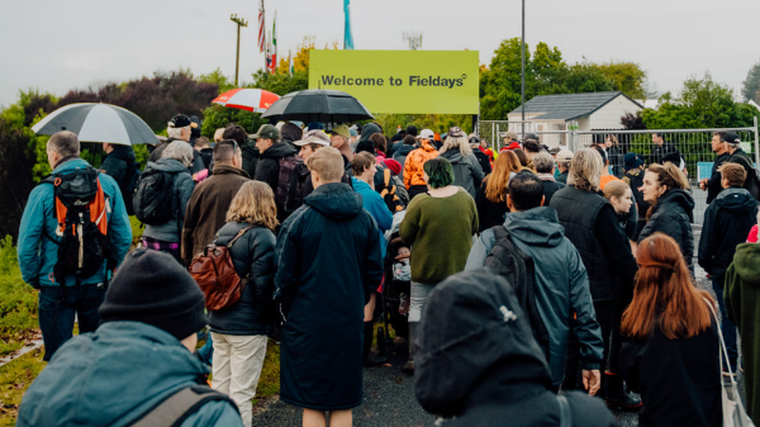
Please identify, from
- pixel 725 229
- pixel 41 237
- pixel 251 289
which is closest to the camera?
pixel 251 289

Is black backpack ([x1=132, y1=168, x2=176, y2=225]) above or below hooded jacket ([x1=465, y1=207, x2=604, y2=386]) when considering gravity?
above

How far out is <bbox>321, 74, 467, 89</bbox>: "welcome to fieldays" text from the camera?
1489cm

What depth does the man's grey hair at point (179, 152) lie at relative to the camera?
6375 mm

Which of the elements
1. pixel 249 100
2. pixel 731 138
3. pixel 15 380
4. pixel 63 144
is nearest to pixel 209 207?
pixel 63 144

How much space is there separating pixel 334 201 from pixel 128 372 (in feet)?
8.21

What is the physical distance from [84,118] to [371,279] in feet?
13.4

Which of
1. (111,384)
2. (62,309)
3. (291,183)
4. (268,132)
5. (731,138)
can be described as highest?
(731,138)

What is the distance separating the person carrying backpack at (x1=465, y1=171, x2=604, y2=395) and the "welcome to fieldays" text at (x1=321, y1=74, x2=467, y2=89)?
11361 millimetres

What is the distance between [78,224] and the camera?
195 inches

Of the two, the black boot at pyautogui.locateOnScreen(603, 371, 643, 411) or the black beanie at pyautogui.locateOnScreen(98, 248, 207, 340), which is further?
the black boot at pyautogui.locateOnScreen(603, 371, 643, 411)

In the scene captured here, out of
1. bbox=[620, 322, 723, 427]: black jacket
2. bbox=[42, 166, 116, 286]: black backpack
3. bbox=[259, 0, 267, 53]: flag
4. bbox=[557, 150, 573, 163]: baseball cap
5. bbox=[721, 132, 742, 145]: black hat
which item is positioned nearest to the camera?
bbox=[620, 322, 723, 427]: black jacket

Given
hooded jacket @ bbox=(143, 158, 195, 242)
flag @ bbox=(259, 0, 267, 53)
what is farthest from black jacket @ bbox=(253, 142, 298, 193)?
flag @ bbox=(259, 0, 267, 53)

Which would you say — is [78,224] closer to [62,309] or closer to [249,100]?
[62,309]

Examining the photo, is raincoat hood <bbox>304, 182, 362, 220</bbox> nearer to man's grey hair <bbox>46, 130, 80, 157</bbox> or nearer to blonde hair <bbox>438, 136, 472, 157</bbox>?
man's grey hair <bbox>46, 130, 80, 157</bbox>
